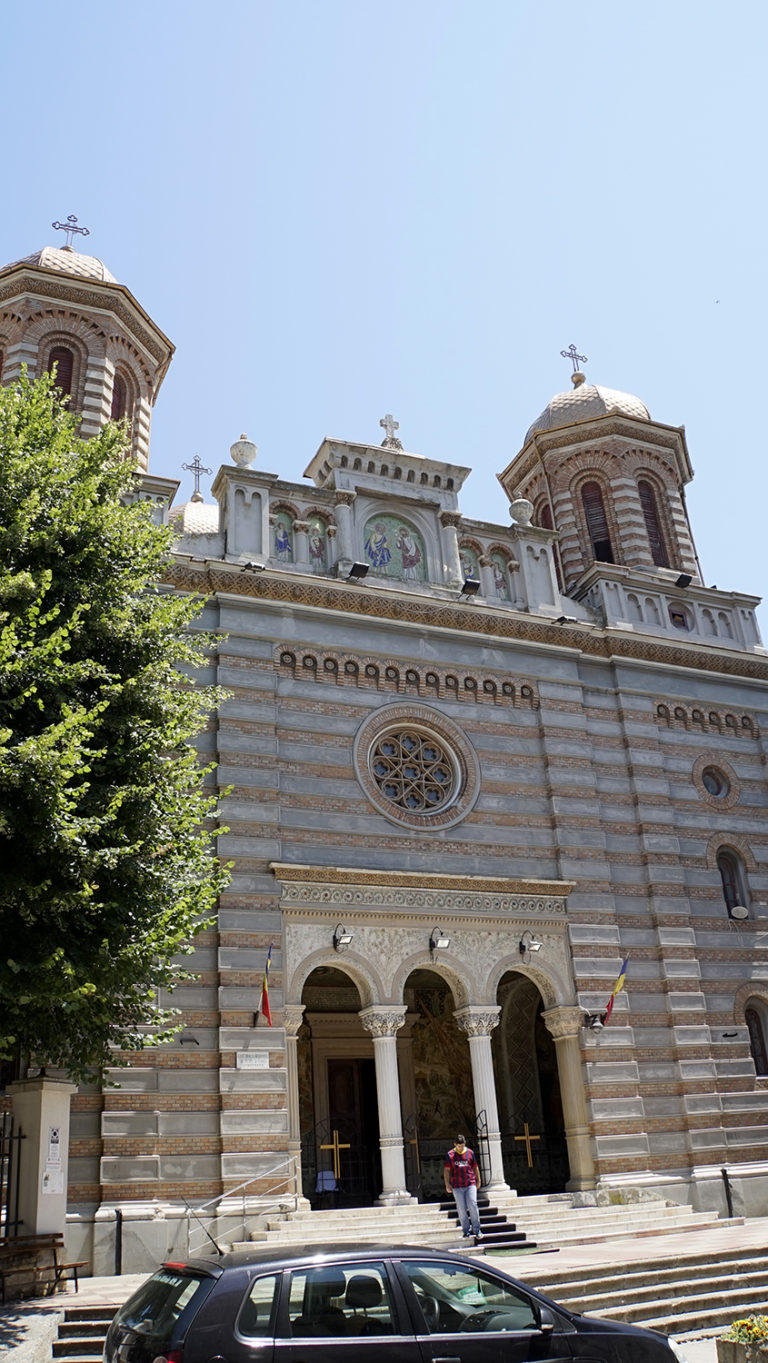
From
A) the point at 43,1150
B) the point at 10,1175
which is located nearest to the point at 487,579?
the point at 43,1150

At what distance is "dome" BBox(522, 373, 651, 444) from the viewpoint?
91.2 feet

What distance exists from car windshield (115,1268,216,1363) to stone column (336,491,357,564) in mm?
15547

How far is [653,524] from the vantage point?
27250 millimetres

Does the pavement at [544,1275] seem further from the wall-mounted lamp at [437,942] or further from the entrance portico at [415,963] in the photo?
the wall-mounted lamp at [437,942]

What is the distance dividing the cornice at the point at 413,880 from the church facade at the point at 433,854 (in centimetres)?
5

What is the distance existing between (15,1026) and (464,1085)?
12.6 metres

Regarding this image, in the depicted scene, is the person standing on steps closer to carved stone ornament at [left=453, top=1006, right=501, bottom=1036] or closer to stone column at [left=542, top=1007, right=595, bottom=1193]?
carved stone ornament at [left=453, top=1006, right=501, bottom=1036]

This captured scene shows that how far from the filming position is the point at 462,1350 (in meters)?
6.39

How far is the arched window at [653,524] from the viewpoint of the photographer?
26.7 metres

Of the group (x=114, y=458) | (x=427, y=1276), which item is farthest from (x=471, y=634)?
(x=427, y=1276)

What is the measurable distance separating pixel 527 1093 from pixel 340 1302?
16620 millimetres

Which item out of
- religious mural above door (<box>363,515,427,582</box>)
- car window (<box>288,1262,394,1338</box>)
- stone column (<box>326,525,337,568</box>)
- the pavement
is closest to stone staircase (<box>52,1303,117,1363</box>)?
the pavement

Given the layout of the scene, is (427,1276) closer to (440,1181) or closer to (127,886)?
(127,886)

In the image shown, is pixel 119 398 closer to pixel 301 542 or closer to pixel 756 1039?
pixel 301 542
